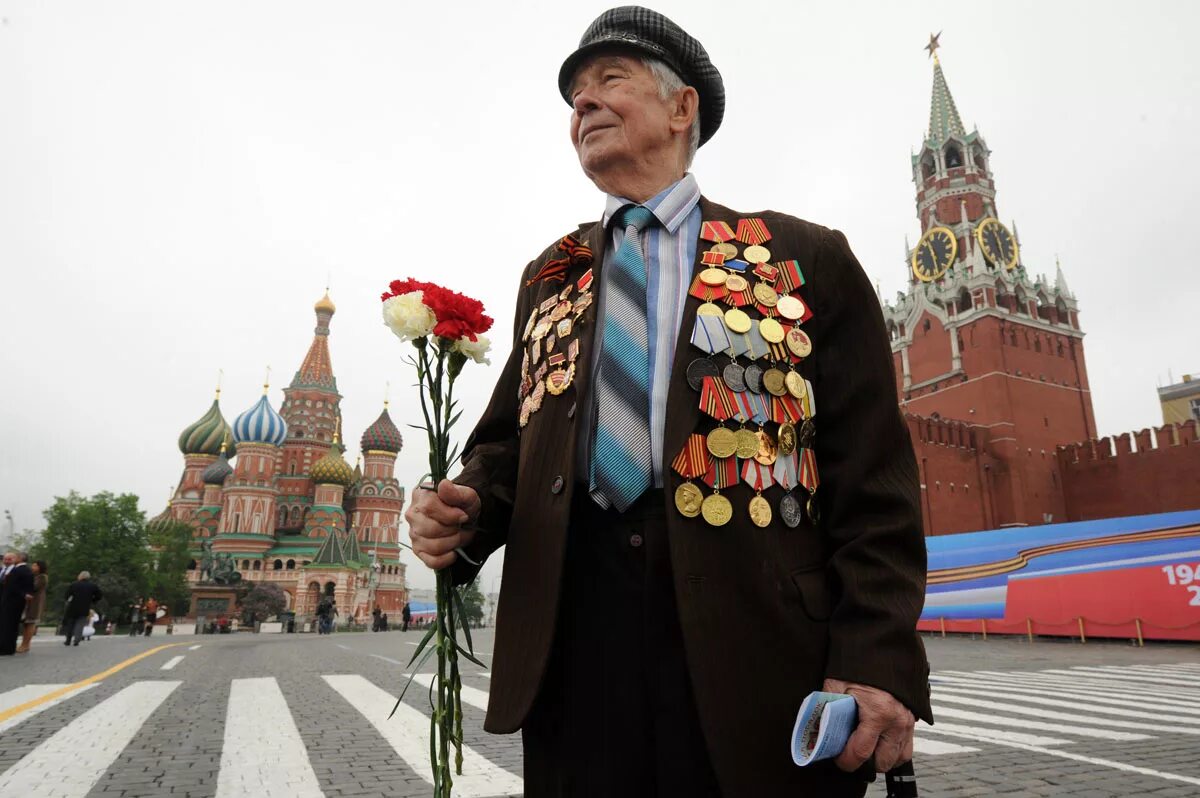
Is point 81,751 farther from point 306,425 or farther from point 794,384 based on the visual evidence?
point 306,425

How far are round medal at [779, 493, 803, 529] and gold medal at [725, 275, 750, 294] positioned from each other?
1.60 ft

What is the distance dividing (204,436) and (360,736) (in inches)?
2537

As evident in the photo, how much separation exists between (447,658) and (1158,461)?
42.2m

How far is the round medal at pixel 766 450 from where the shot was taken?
1540 millimetres

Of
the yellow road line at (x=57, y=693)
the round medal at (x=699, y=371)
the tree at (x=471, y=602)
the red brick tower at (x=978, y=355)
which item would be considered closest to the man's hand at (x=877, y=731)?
the round medal at (x=699, y=371)

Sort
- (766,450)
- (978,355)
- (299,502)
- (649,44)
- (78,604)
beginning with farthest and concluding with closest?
(299,502), (978,355), (78,604), (649,44), (766,450)

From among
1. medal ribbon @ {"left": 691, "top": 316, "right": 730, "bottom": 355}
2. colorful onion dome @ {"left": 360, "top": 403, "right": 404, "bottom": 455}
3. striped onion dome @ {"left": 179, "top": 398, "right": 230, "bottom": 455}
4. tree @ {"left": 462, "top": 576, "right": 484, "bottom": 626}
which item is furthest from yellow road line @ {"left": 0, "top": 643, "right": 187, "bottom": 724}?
striped onion dome @ {"left": 179, "top": 398, "right": 230, "bottom": 455}

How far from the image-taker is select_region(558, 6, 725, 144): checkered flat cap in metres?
1.89

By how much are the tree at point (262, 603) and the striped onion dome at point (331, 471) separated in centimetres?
970

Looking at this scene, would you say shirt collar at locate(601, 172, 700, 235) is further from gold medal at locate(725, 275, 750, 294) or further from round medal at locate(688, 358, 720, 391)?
round medal at locate(688, 358, 720, 391)

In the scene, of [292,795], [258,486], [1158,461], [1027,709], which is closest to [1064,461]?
[1158,461]

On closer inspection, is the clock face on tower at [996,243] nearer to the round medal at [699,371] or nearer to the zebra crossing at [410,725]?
the zebra crossing at [410,725]

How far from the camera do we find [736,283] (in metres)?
1.71

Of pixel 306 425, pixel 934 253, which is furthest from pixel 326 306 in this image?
pixel 934 253
